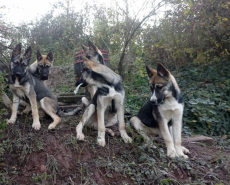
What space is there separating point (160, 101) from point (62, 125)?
207 centimetres

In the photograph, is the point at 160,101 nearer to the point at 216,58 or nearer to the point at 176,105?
the point at 176,105

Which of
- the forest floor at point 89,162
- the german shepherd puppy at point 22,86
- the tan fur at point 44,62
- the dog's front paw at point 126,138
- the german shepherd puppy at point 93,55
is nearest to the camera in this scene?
the forest floor at point 89,162

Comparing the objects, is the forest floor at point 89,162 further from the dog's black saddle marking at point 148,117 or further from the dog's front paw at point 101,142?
the dog's black saddle marking at point 148,117

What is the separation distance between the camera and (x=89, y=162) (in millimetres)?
3932

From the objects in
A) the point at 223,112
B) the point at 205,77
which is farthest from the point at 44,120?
the point at 205,77

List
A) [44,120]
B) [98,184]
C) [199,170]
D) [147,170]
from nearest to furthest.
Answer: [98,184], [147,170], [199,170], [44,120]

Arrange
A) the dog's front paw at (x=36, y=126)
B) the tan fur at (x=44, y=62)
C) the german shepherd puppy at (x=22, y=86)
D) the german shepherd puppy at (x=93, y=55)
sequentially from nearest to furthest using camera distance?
the dog's front paw at (x=36, y=126), the german shepherd puppy at (x=22, y=86), the tan fur at (x=44, y=62), the german shepherd puppy at (x=93, y=55)

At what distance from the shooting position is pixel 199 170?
4156mm

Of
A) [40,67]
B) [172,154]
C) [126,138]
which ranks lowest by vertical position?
[172,154]

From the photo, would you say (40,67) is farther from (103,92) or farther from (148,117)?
(148,117)

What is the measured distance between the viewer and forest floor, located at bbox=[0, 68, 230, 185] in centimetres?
356

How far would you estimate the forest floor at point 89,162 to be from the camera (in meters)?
3.56

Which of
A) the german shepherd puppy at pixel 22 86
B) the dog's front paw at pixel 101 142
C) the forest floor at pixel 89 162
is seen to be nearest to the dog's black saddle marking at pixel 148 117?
the forest floor at pixel 89 162

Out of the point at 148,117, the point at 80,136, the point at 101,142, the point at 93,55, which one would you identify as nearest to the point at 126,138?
the point at 101,142
